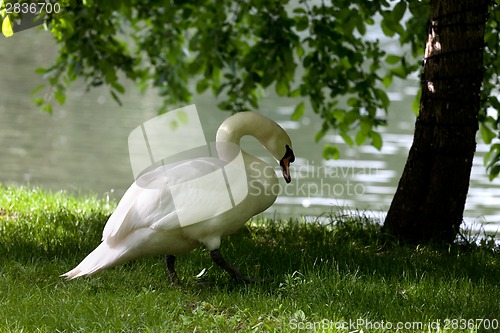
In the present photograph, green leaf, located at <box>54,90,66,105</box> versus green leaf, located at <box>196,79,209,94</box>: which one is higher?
green leaf, located at <box>196,79,209,94</box>

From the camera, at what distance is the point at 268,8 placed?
9.74 m

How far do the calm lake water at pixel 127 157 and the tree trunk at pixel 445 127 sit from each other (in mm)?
3155

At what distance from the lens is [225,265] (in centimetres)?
505

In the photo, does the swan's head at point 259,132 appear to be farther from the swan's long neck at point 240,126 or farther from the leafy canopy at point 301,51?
the leafy canopy at point 301,51

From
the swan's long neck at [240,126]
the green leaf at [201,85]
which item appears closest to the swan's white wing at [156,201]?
the swan's long neck at [240,126]

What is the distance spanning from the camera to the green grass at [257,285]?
4262 millimetres

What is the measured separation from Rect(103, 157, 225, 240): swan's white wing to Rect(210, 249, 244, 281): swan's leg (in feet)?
1.17

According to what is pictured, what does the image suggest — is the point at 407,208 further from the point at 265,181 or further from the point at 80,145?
the point at 80,145

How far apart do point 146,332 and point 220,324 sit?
39 cm

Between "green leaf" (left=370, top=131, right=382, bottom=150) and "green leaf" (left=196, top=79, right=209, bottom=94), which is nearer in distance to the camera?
"green leaf" (left=370, top=131, right=382, bottom=150)

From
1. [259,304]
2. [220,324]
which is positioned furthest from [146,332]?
[259,304]

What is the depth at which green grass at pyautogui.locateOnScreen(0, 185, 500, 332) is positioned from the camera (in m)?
4.26

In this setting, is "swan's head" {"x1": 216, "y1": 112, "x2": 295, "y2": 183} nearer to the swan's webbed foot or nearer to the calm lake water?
the swan's webbed foot

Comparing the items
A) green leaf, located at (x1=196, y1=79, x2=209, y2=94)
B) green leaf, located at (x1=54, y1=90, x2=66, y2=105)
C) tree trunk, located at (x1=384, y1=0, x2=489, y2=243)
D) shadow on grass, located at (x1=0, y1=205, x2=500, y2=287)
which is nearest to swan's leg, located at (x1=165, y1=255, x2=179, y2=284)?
shadow on grass, located at (x1=0, y1=205, x2=500, y2=287)
